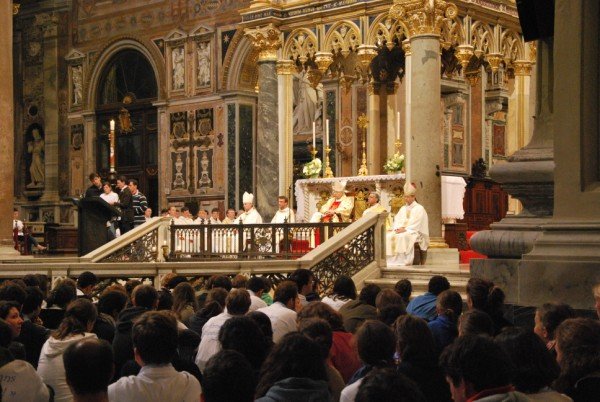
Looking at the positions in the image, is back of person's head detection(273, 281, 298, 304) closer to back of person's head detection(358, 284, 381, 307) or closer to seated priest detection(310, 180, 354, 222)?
back of person's head detection(358, 284, 381, 307)

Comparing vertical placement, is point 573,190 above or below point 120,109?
below

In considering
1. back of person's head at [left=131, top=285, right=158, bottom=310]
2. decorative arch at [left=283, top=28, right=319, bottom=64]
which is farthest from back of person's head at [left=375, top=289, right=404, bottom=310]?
decorative arch at [left=283, top=28, right=319, bottom=64]

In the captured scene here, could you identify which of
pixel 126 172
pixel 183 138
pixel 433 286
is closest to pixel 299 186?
pixel 183 138

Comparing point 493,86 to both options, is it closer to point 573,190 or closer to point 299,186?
point 299,186

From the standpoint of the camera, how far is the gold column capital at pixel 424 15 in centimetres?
1984

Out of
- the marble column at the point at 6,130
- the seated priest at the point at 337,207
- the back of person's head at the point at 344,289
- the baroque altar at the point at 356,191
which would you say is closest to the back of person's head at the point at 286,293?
the back of person's head at the point at 344,289

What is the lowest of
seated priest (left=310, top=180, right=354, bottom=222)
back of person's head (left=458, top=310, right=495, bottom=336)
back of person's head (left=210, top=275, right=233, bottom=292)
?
back of person's head (left=210, top=275, right=233, bottom=292)

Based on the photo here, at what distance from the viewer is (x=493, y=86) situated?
25.8 metres

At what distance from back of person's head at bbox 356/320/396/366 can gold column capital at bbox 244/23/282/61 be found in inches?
716

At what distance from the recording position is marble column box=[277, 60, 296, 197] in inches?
916

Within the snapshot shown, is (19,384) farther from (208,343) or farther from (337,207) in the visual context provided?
(337,207)

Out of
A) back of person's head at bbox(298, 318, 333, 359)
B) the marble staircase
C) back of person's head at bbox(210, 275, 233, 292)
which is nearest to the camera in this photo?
back of person's head at bbox(298, 318, 333, 359)

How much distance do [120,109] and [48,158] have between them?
3.52 metres

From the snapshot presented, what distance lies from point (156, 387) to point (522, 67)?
19.1 meters
